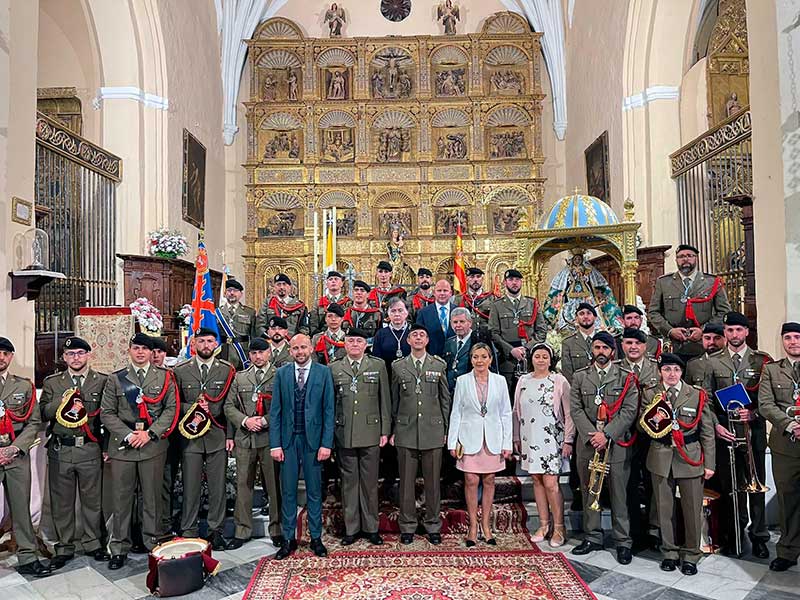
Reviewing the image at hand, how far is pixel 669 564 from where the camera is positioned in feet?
13.3

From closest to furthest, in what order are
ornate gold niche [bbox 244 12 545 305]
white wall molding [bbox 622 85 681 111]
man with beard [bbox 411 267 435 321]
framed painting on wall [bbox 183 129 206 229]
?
1. man with beard [bbox 411 267 435 321]
2. white wall molding [bbox 622 85 681 111]
3. framed painting on wall [bbox 183 129 206 229]
4. ornate gold niche [bbox 244 12 545 305]

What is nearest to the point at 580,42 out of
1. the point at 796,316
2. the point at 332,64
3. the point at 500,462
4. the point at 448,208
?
the point at 448,208

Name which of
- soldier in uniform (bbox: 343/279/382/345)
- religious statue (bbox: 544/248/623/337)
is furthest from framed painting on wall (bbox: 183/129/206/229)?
religious statue (bbox: 544/248/623/337)

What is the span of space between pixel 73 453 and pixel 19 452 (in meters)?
0.33

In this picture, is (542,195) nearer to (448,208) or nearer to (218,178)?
(448,208)

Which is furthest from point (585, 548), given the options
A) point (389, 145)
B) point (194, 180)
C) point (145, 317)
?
point (389, 145)

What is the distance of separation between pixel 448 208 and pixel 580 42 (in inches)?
157

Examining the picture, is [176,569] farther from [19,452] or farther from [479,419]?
[479,419]

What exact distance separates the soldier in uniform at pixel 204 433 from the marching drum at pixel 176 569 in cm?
62

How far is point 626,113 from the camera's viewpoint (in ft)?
31.0

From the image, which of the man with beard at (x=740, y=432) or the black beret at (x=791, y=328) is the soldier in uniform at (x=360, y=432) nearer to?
the man with beard at (x=740, y=432)

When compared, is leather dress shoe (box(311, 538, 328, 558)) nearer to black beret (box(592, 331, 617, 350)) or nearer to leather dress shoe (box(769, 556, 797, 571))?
black beret (box(592, 331, 617, 350))

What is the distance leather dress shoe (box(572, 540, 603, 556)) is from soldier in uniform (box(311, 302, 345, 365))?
2478 millimetres

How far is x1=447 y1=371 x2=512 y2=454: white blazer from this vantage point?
4.50 m
